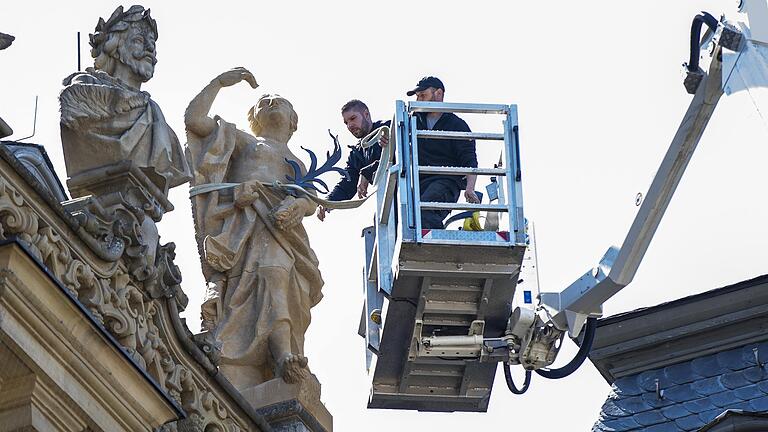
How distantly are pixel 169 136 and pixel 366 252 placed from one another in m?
4.88

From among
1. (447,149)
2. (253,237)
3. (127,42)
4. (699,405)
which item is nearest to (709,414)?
(699,405)

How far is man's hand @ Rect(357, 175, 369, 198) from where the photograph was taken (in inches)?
905

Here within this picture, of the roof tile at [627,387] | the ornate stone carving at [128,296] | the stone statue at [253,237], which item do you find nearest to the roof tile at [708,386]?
the roof tile at [627,387]

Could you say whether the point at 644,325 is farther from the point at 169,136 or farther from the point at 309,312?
the point at 169,136

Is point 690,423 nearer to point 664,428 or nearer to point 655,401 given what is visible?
point 664,428

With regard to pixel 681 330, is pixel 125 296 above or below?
below

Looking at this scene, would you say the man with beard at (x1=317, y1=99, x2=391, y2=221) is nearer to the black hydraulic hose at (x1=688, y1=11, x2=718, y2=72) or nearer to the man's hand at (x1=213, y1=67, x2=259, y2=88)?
the man's hand at (x1=213, y1=67, x2=259, y2=88)

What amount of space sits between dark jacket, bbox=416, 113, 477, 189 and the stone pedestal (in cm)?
302

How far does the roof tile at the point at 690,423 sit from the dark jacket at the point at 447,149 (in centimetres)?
303

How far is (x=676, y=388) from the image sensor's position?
77.2 ft

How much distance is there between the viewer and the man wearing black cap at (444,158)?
71.2 feet

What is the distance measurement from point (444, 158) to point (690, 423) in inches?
130

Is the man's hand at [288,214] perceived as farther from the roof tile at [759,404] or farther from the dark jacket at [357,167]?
the roof tile at [759,404]

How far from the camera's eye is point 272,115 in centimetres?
2166
